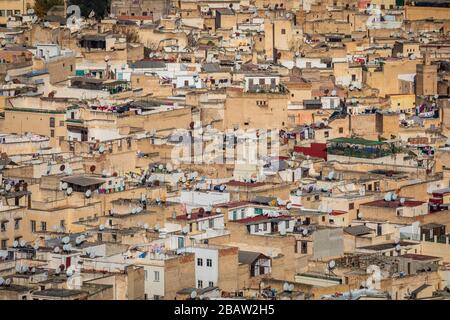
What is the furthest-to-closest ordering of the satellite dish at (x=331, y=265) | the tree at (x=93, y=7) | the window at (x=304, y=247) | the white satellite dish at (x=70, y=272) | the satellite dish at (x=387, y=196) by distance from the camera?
the tree at (x=93, y=7) → the satellite dish at (x=387, y=196) → the window at (x=304, y=247) → the satellite dish at (x=331, y=265) → the white satellite dish at (x=70, y=272)

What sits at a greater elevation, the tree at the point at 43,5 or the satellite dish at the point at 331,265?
the tree at the point at 43,5

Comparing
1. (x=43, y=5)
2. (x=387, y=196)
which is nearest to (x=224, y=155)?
(x=387, y=196)

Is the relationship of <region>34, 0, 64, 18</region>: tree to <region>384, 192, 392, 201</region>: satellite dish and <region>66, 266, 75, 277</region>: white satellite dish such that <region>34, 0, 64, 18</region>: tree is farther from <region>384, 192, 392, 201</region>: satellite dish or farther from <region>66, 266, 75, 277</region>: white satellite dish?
<region>66, 266, 75, 277</region>: white satellite dish

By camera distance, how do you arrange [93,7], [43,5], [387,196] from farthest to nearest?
[93,7], [43,5], [387,196]

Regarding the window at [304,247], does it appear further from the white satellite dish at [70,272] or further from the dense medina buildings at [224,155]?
the white satellite dish at [70,272]

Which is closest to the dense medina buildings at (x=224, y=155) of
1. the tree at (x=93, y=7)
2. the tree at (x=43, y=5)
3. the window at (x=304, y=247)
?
the window at (x=304, y=247)

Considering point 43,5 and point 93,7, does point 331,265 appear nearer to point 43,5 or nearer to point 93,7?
point 43,5
